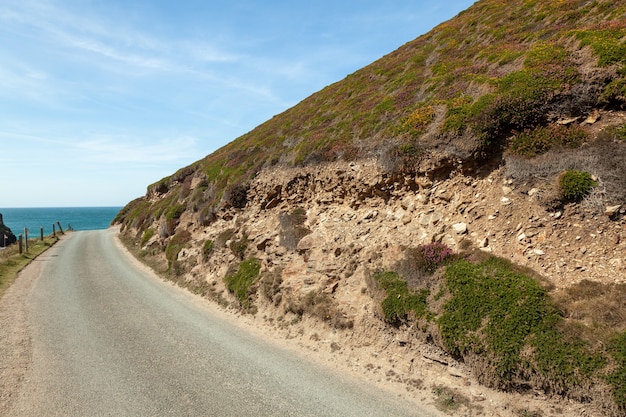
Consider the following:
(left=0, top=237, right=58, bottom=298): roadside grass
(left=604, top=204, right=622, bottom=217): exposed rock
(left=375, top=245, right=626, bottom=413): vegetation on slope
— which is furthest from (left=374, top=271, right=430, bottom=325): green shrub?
(left=0, top=237, right=58, bottom=298): roadside grass

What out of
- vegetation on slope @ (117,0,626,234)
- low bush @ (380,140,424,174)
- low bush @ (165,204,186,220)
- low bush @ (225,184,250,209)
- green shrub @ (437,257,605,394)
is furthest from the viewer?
low bush @ (165,204,186,220)

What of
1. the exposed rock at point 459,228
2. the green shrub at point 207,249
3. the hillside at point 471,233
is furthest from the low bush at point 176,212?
the exposed rock at point 459,228

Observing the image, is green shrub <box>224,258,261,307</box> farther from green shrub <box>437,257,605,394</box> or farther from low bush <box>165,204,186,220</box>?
low bush <box>165,204,186,220</box>

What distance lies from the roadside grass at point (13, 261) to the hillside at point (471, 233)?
10.9 m

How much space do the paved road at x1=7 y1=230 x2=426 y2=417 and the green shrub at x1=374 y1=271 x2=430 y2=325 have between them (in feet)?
9.75

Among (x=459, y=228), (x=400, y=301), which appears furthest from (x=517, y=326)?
(x=459, y=228)

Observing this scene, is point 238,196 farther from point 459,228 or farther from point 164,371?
point 459,228

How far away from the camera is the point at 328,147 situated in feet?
82.8

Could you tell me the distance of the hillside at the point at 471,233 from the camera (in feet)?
32.6

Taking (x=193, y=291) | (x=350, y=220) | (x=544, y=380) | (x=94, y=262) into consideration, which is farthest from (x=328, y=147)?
(x=94, y=262)

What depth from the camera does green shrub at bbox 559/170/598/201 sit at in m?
12.0

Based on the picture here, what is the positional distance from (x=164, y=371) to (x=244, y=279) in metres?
8.81

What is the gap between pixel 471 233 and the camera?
14367 millimetres

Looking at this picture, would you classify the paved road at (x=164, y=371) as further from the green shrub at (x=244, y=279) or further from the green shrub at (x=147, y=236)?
the green shrub at (x=147, y=236)
